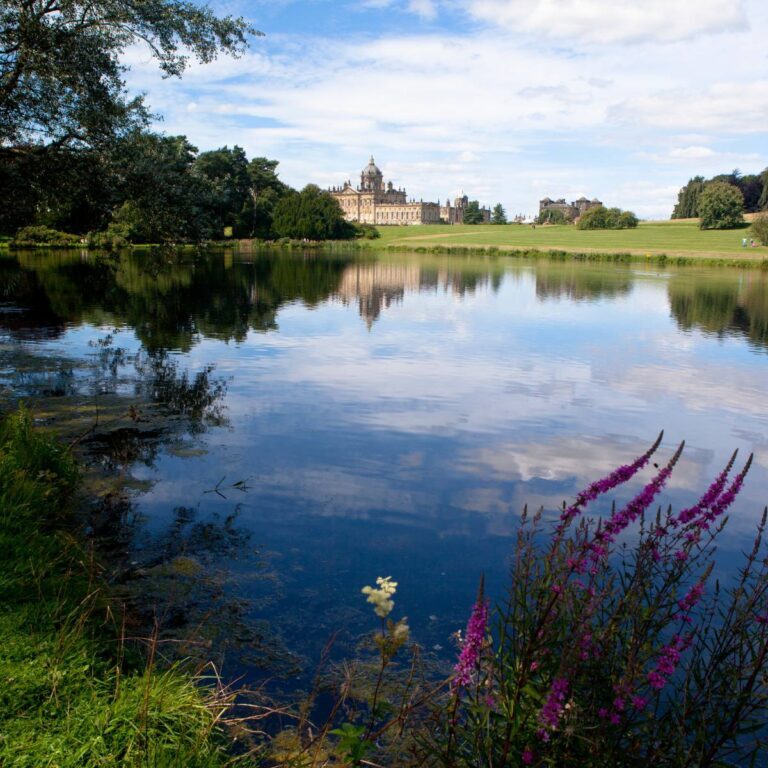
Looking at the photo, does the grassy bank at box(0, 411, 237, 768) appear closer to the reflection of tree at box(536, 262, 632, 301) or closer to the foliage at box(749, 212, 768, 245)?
the reflection of tree at box(536, 262, 632, 301)

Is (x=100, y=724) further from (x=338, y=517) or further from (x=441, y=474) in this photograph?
(x=441, y=474)

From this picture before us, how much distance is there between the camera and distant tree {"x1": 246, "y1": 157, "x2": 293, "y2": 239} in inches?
5118

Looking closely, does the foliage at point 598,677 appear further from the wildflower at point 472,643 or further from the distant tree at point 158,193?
the distant tree at point 158,193

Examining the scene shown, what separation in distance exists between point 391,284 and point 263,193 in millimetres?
96876

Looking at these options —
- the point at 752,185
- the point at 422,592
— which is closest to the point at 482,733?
the point at 422,592

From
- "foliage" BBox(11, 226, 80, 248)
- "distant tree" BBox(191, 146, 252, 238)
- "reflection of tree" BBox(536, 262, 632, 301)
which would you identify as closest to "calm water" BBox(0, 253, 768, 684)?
"reflection of tree" BBox(536, 262, 632, 301)

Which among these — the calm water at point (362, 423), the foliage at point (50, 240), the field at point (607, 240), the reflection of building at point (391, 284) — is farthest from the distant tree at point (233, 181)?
the calm water at point (362, 423)

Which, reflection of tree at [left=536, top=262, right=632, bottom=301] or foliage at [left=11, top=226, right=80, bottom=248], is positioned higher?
foliage at [left=11, top=226, right=80, bottom=248]

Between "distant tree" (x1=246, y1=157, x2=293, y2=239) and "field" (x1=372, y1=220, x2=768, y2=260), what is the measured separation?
22.6m

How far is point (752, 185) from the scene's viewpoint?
16512 cm

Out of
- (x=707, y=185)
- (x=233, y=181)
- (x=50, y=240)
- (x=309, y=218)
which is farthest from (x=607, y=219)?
(x=50, y=240)

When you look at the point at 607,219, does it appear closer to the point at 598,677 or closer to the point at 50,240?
the point at 50,240

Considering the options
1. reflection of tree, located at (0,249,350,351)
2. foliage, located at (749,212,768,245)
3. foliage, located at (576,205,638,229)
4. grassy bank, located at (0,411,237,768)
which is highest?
foliage, located at (576,205,638,229)

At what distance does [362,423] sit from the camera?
13812mm
